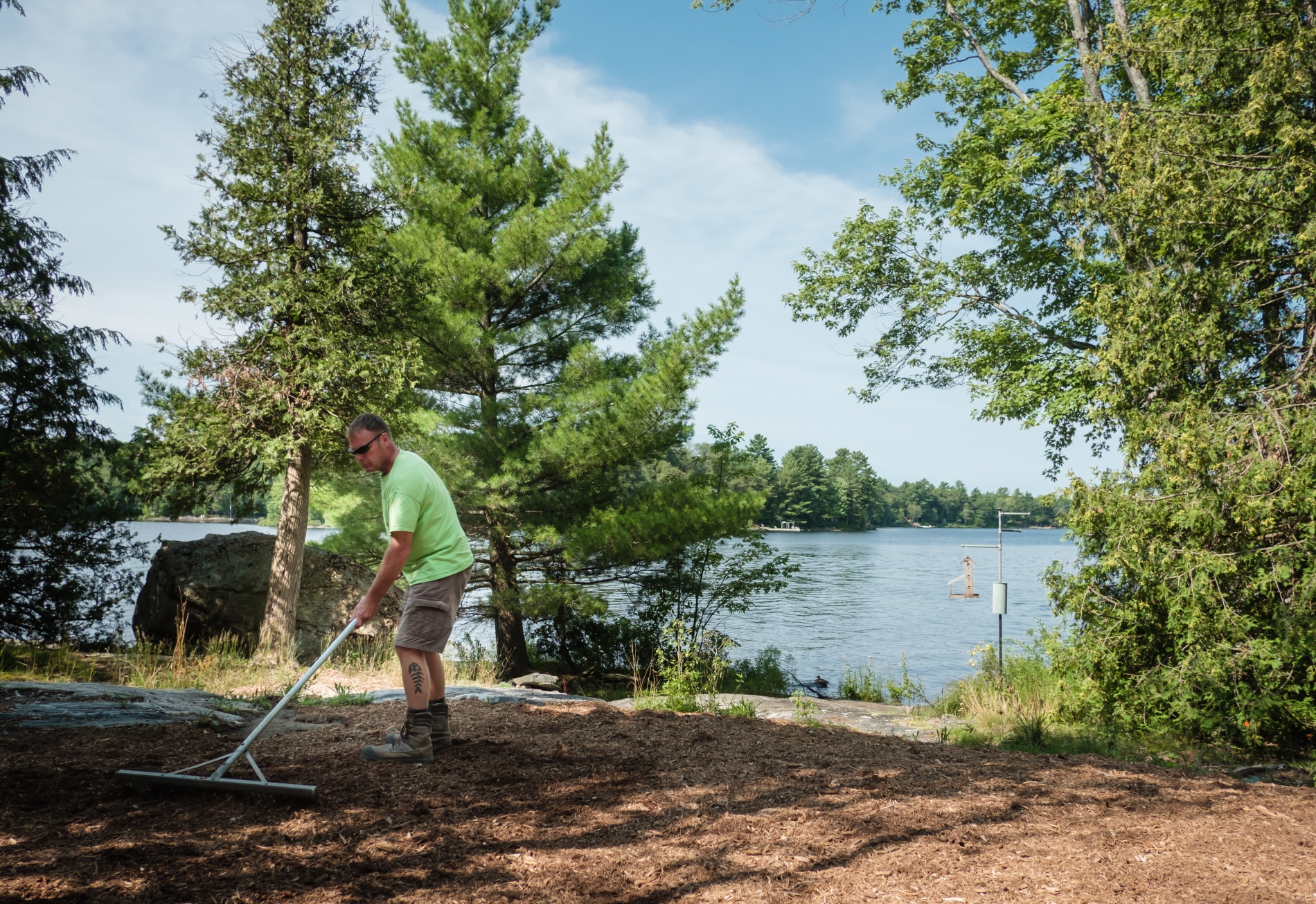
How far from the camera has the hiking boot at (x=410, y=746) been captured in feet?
13.7

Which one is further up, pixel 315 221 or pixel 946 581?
pixel 315 221

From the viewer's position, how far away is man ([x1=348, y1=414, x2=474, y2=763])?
4207mm

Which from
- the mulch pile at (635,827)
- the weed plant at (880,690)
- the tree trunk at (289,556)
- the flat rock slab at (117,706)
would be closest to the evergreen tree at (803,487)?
the weed plant at (880,690)

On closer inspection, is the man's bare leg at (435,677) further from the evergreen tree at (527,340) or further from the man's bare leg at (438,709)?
the evergreen tree at (527,340)

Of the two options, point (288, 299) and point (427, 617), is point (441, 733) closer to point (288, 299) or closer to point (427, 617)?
point (427, 617)

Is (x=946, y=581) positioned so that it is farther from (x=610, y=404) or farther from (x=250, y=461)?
(x=250, y=461)

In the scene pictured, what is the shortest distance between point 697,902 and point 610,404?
10.0 meters

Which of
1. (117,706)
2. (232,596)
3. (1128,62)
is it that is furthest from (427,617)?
(1128,62)

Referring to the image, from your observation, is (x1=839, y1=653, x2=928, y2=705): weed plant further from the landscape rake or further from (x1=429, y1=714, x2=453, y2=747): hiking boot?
the landscape rake

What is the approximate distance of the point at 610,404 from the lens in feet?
40.8

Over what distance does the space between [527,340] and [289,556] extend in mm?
5309

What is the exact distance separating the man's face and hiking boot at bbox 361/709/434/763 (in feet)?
4.31

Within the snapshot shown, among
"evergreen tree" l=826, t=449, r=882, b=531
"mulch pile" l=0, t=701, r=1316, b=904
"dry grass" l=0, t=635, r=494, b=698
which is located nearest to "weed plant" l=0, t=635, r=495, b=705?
"dry grass" l=0, t=635, r=494, b=698

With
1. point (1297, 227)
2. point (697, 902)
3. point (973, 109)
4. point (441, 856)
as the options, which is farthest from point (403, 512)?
point (973, 109)
